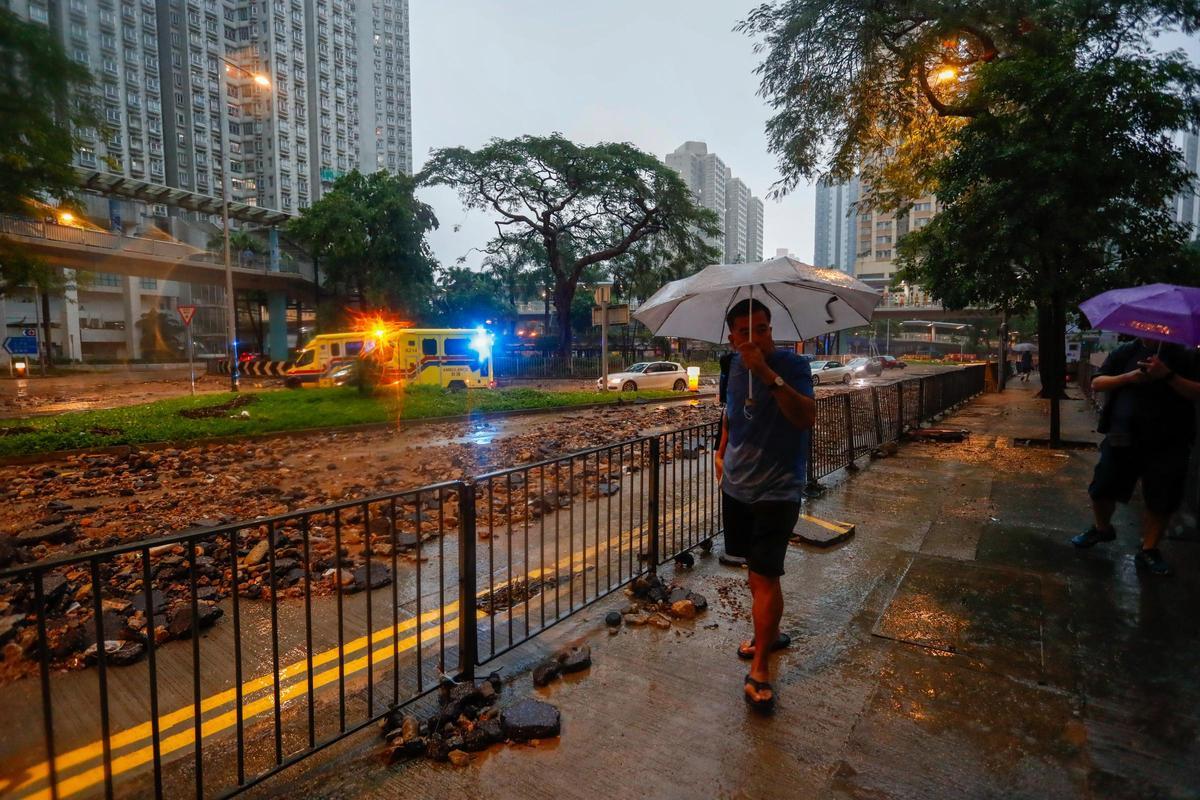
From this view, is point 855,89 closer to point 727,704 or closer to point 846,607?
point 846,607

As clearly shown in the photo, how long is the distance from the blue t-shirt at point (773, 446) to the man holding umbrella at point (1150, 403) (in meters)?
3.08

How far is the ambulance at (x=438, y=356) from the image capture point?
24312mm

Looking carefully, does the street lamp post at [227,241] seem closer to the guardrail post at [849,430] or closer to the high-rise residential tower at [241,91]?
the guardrail post at [849,430]

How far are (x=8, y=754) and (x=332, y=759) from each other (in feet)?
4.94

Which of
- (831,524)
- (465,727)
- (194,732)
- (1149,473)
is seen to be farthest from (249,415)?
(1149,473)

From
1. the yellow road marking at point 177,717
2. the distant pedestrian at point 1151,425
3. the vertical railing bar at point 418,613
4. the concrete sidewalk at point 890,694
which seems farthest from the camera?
the distant pedestrian at point 1151,425

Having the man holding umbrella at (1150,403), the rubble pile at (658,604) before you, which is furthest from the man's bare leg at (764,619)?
the man holding umbrella at (1150,403)

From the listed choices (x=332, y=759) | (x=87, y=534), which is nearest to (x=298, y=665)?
(x=332, y=759)

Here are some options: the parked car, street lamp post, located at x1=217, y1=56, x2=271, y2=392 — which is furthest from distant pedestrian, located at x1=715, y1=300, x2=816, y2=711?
the parked car

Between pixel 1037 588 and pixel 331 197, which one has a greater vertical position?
pixel 331 197

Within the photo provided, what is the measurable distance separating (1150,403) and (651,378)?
23792mm

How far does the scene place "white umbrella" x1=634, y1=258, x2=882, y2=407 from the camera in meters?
4.21

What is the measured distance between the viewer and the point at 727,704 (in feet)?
10.6

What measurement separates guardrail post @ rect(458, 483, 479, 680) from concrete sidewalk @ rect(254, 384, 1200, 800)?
0.26 m
